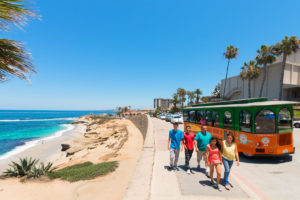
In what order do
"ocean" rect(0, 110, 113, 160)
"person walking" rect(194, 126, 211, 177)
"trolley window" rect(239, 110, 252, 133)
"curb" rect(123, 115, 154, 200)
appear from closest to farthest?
1. "curb" rect(123, 115, 154, 200)
2. "person walking" rect(194, 126, 211, 177)
3. "trolley window" rect(239, 110, 252, 133)
4. "ocean" rect(0, 110, 113, 160)

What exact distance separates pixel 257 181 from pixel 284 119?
154 inches

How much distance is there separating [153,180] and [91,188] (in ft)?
8.35

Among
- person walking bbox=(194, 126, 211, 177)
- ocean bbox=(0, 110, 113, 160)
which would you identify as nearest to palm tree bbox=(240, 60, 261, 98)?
person walking bbox=(194, 126, 211, 177)

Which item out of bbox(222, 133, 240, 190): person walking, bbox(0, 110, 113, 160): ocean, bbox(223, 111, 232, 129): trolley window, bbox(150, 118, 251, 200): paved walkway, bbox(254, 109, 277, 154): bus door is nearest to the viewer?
bbox(150, 118, 251, 200): paved walkway

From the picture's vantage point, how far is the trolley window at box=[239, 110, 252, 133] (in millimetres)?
6934

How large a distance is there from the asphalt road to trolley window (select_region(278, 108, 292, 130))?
172 cm

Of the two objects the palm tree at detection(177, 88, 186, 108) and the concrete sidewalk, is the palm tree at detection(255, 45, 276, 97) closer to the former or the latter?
the palm tree at detection(177, 88, 186, 108)

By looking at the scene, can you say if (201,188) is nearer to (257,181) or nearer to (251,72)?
(257,181)

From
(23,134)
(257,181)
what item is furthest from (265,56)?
(23,134)

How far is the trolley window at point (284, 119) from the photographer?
22.4 feet

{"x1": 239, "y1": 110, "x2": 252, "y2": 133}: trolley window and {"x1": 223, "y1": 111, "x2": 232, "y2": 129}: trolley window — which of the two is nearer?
{"x1": 239, "y1": 110, "x2": 252, "y2": 133}: trolley window

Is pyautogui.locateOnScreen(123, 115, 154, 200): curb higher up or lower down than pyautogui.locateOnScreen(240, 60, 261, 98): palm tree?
lower down

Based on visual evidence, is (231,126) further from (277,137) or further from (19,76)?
(19,76)


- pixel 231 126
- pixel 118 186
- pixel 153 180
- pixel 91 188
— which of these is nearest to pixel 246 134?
pixel 231 126
